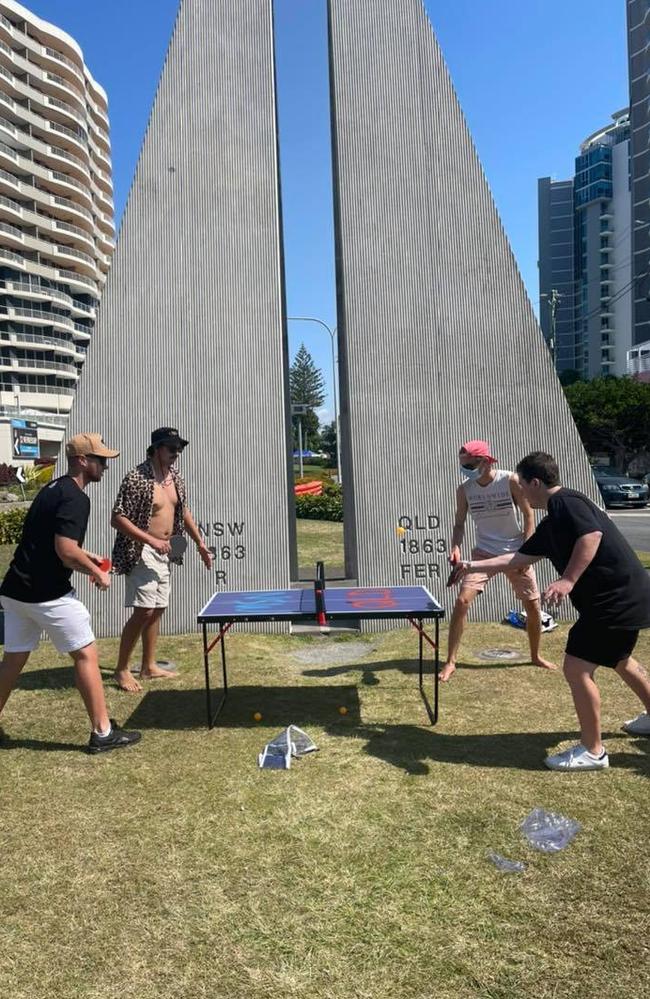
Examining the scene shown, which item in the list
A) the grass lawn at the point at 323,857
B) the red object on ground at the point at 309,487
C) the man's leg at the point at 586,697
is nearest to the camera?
the grass lawn at the point at 323,857

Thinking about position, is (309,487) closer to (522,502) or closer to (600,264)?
(522,502)

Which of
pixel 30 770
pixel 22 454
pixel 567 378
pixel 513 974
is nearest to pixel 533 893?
pixel 513 974

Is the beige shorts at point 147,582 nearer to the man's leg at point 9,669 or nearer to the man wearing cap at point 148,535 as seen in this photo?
the man wearing cap at point 148,535

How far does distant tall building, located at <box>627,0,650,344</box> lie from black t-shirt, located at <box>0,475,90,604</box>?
8019 centimetres

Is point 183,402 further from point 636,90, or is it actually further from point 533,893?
point 636,90

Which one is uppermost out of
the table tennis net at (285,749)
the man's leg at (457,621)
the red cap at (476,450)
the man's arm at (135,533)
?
the red cap at (476,450)

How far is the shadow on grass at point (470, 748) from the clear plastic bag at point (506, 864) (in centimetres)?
92

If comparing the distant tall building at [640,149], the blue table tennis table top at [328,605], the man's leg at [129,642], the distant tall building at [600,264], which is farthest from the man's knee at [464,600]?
the distant tall building at [600,264]

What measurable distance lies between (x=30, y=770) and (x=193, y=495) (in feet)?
12.5

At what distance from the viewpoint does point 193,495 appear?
25.0ft

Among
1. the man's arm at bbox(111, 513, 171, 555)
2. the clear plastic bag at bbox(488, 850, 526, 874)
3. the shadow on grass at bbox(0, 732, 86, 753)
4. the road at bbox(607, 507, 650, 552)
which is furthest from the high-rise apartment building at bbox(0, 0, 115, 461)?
the clear plastic bag at bbox(488, 850, 526, 874)

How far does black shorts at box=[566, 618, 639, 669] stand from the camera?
384 centimetres

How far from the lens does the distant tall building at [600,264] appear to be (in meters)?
92.6

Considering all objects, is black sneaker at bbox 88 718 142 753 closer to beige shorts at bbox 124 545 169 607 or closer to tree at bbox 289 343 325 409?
beige shorts at bbox 124 545 169 607
